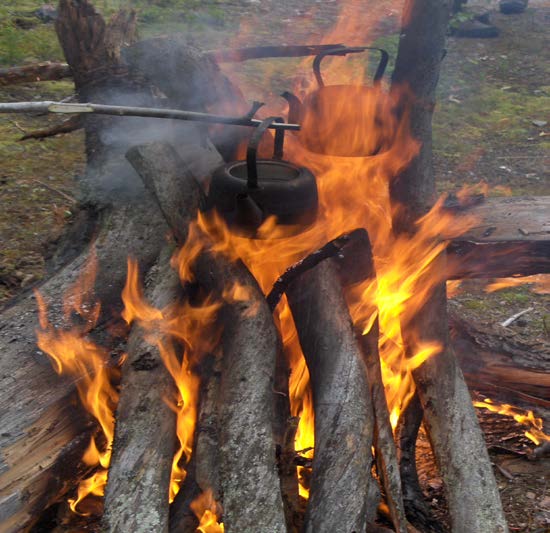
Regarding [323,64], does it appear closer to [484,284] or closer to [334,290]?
[484,284]

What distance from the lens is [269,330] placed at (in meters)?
2.58

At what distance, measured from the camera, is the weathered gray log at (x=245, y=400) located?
2023 mm

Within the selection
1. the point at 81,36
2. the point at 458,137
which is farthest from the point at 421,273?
the point at 458,137

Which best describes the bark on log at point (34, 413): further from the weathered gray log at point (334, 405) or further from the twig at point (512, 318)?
the twig at point (512, 318)

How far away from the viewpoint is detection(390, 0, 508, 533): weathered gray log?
8.02 feet

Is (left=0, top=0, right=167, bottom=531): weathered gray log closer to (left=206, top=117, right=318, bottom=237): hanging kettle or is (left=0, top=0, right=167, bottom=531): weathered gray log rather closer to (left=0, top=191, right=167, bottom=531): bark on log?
(left=0, top=191, right=167, bottom=531): bark on log

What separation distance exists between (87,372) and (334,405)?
1.06 metres

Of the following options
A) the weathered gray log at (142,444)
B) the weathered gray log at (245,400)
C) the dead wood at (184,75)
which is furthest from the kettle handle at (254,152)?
the dead wood at (184,75)

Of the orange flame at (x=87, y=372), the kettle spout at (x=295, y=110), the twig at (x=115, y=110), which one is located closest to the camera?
the twig at (x=115, y=110)

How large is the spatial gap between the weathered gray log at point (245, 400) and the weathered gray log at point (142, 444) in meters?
0.21

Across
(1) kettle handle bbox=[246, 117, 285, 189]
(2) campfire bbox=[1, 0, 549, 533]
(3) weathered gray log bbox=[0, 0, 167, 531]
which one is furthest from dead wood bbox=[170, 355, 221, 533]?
(1) kettle handle bbox=[246, 117, 285, 189]

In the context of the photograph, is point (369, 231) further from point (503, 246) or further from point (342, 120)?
point (503, 246)

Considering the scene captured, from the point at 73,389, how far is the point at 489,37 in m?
9.59

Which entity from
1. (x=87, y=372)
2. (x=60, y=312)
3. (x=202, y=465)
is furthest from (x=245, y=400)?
(x=60, y=312)
